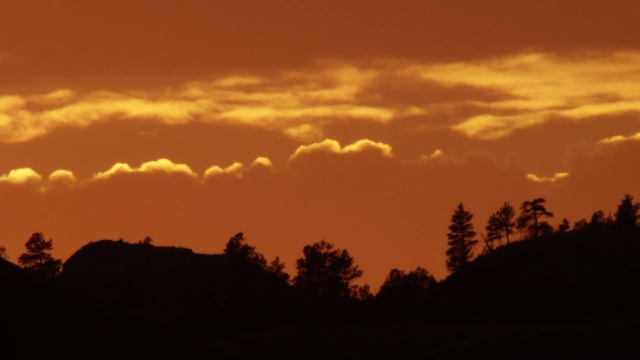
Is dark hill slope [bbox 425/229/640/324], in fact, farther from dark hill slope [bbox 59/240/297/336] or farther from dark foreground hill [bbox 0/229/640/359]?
dark hill slope [bbox 59/240/297/336]

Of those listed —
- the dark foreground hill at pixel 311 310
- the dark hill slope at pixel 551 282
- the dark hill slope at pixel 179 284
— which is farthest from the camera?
the dark hill slope at pixel 179 284

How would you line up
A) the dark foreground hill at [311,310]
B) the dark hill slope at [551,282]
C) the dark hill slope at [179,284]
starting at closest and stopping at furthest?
the dark foreground hill at [311,310] < the dark hill slope at [551,282] < the dark hill slope at [179,284]

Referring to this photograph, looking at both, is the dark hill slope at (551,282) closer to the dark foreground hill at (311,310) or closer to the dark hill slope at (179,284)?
the dark foreground hill at (311,310)

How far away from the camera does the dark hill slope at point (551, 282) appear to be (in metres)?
142

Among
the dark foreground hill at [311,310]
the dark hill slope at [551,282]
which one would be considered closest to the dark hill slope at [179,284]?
the dark foreground hill at [311,310]

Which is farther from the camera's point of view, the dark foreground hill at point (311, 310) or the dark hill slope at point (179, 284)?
the dark hill slope at point (179, 284)

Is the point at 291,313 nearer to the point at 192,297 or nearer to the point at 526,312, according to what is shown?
the point at 192,297

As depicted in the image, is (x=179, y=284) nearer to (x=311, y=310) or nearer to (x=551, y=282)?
(x=311, y=310)

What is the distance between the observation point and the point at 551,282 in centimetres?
14525

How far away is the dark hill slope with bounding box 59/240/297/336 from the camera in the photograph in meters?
156

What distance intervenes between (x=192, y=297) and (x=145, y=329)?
307 ft

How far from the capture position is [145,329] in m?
73.8

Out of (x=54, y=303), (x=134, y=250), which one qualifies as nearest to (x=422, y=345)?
(x=54, y=303)

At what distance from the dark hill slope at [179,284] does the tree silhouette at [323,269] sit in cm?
1615
